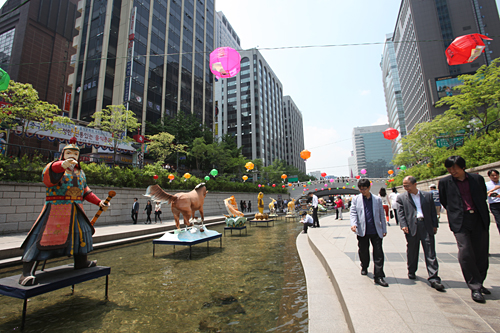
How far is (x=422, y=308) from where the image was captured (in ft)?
8.32

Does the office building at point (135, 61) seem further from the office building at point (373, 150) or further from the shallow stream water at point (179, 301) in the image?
the office building at point (373, 150)

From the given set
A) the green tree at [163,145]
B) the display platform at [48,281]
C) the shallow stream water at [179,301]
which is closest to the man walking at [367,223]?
the shallow stream water at [179,301]

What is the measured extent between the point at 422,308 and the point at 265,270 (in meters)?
3.00

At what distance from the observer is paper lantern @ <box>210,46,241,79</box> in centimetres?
820

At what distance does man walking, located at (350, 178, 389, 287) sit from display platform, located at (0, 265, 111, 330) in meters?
3.99

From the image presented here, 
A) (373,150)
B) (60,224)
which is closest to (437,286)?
(60,224)

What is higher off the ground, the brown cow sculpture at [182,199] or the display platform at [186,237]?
the brown cow sculpture at [182,199]

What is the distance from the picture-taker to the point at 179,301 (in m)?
3.49

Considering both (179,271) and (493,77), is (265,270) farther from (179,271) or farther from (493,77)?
(493,77)

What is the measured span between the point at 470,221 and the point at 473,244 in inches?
11.9

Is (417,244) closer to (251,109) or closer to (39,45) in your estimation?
(39,45)

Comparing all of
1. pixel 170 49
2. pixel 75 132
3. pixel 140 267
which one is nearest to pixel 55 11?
pixel 170 49

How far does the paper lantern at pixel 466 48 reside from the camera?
23.2ft

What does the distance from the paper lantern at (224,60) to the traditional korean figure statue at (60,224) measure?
5.84m
